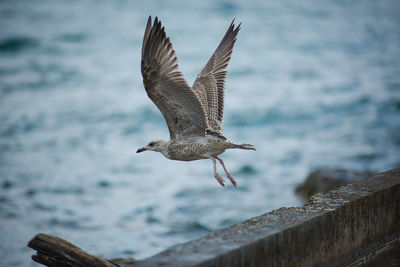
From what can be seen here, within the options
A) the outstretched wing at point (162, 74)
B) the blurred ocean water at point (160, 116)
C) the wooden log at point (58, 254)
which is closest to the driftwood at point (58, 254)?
the wooden log at point (58, 254)

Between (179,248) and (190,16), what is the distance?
23.1 m

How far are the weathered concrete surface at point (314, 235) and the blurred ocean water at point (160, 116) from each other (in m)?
4.71

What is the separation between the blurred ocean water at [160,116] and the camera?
9648 millimetres

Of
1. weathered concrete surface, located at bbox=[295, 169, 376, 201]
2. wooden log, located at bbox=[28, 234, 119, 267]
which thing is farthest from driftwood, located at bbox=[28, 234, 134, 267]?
weathered concrete surface, located at bbox=[295, 169, 376, 201]

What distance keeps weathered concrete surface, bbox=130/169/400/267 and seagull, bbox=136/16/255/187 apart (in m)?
1.03

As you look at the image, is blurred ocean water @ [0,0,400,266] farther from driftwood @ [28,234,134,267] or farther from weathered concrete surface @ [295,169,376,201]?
driftwood @ [28,234,134,267]

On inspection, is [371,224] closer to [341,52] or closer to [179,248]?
[179,248]

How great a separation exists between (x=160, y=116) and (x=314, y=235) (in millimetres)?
12502

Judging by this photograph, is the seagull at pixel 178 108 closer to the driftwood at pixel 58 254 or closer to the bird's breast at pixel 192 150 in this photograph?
the bird's breast at pixel 192 150

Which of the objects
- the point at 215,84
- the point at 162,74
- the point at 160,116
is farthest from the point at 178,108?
the point at 160,116

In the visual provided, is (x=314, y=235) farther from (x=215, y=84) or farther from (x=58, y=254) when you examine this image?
(x=215, y=84)

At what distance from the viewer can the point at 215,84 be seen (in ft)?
17.7

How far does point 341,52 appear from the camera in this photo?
2052 centimetres

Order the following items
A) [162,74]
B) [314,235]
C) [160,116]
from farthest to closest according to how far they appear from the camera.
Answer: [160,116], [162,74], [314,235]
